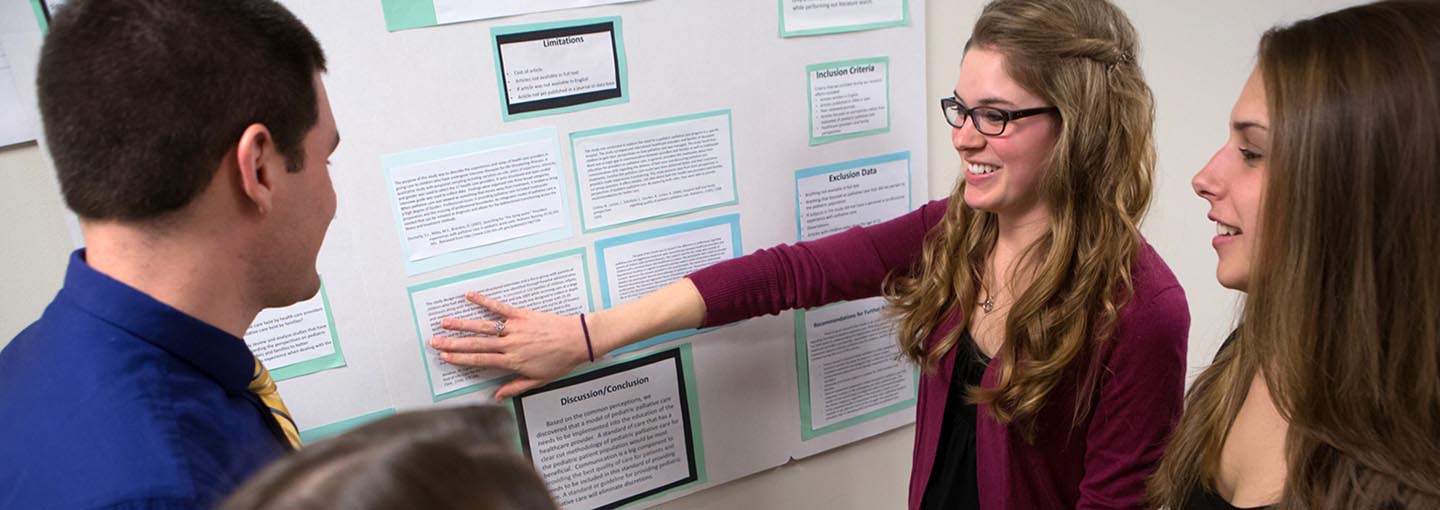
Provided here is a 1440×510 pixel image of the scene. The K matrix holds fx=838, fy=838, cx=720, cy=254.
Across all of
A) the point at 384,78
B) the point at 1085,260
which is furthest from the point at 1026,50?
the point at 384,78

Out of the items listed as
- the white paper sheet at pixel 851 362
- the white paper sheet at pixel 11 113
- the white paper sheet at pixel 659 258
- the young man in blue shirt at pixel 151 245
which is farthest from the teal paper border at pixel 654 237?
the white paper sheet at pixel 11 113

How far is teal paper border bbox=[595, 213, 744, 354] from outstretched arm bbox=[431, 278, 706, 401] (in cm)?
5

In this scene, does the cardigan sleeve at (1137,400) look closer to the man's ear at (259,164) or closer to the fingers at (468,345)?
the fingers at (468,345)

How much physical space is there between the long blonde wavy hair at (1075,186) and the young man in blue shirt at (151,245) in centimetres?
81

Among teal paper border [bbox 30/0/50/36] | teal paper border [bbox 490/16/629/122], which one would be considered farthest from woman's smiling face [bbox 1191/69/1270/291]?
teal paper border [bbox 30/0/50/36]

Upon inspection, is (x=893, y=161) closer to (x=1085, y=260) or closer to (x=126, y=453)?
(x=1085, y=260)

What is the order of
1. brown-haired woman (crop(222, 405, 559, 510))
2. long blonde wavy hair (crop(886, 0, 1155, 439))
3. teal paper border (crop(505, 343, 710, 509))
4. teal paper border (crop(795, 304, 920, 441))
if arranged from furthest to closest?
teal paper border (crop(795, 304, 920, 441))
teal paper border (crop(505, 343, 710, 509))
long blonde wavy hair (crop(886, 0, 1155, 439))
brown-haired woman (crop(222, 405, 559, 510))

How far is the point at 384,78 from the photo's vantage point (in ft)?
3.38

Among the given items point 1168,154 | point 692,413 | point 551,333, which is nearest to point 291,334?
point 551,333

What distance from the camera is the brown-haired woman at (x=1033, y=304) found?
1.02m

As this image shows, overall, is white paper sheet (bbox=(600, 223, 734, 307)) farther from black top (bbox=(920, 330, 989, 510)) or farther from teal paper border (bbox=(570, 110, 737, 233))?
black top (bbox=(920, 330, 989, 510))

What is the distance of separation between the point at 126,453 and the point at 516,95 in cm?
65

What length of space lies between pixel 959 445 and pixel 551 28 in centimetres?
81

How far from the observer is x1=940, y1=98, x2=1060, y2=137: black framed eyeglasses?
40.2 inches
